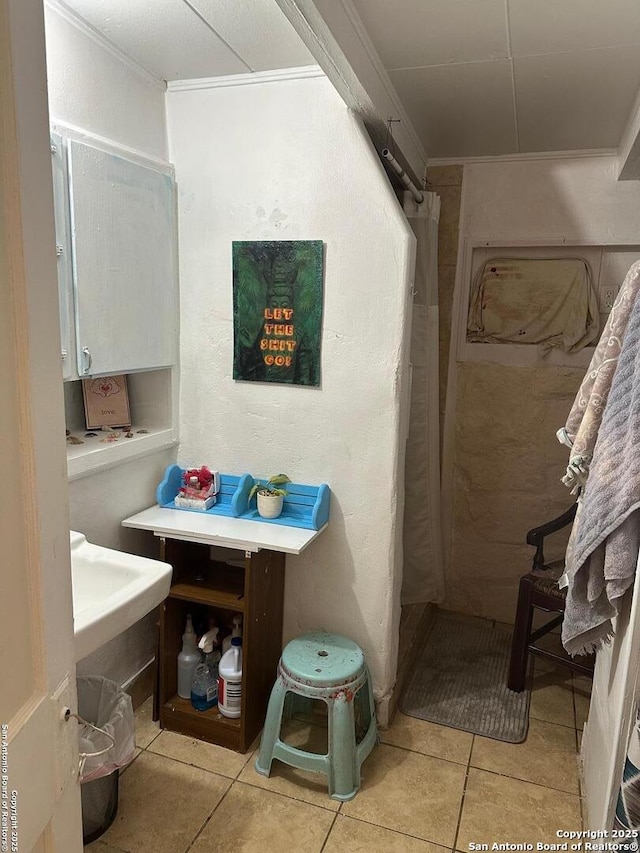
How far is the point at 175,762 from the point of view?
1.95 meters

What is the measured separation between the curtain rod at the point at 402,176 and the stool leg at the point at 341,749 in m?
1.73

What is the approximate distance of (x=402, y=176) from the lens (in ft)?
7.14

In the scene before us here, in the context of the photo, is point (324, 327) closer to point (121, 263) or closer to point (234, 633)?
point (121, 263)

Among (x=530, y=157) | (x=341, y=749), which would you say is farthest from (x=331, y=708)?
(x=530, y=157)

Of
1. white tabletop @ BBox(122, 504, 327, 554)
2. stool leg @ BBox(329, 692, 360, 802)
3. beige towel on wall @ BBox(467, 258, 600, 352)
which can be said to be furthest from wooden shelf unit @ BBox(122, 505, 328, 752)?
beige towel on wall @ BBox(467, 258, 600, 352)

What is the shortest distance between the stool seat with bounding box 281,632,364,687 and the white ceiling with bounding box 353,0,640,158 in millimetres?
1857

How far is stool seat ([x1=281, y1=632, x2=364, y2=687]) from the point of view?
185cm

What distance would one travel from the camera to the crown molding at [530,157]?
245 centimetres

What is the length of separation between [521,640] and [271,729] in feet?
3.51

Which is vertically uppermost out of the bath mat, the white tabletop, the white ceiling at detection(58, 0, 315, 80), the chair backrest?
the white ceiling at detection(58, 0, 315, 80)

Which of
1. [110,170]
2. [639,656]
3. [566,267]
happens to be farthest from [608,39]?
[639,656]

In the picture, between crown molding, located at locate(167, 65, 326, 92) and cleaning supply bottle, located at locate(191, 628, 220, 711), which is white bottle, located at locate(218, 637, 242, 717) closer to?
cleaning supply bottle, located at locate(191, 628, 220, 711)

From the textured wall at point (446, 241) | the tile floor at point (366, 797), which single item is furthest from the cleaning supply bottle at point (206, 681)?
the textured wall at point (446, 241)

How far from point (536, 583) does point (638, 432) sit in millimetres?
1240
